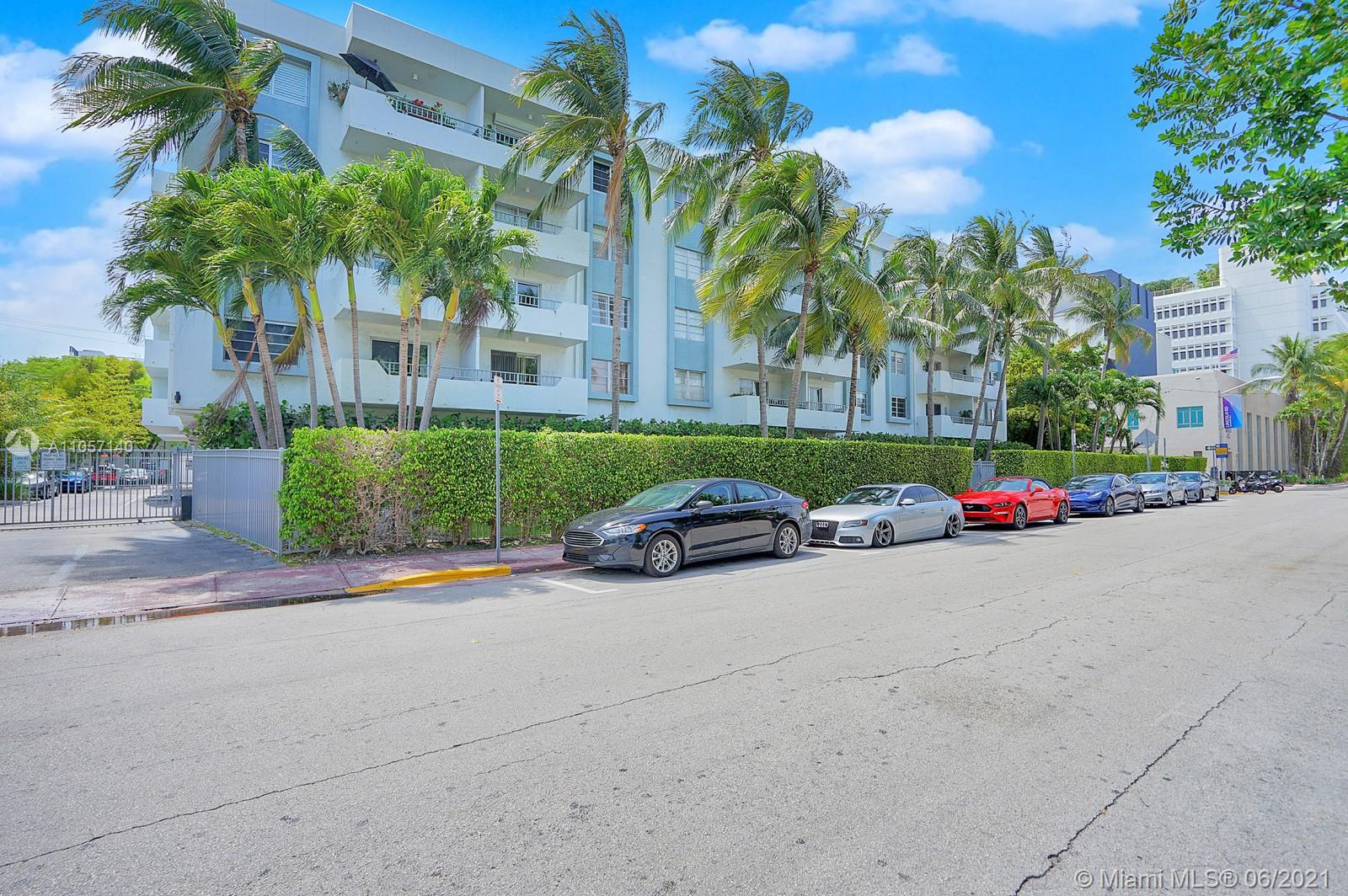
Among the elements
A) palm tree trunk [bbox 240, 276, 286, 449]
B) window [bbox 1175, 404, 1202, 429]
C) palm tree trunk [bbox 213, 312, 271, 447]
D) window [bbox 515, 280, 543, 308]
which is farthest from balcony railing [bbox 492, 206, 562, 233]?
window [bbox 1175, 404, 1202, 429]

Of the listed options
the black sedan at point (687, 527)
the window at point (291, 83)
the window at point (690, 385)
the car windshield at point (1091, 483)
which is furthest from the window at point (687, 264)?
the black sedan at point (687, 527)

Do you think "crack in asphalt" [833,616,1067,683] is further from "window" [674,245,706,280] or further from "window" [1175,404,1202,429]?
"window" [1175,404,1202,429]

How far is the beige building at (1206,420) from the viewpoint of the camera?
56938 millimetres

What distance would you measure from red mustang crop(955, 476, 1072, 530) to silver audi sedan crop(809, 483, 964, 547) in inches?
76.0

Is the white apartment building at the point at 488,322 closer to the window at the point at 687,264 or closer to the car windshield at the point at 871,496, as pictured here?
the window at the point at 687,264

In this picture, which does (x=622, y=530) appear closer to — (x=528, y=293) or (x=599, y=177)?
(x=528, y=293)

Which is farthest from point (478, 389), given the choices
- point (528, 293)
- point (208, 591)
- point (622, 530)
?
point (208, 591)

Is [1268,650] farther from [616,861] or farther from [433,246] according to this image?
[433,246]

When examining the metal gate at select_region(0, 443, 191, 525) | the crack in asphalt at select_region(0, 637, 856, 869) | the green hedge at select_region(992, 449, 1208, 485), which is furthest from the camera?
the green hedge at select_region(992, 449, 1208, 485)

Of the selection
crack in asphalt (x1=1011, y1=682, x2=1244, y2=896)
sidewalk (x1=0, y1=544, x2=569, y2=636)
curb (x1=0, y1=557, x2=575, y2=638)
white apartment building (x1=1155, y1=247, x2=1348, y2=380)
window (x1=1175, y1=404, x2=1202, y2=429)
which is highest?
white apartment building (x1=1155, y1=247, x2=1348, y2=380)

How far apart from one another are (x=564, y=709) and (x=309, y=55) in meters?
26.7

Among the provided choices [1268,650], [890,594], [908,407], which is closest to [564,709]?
[890,594]

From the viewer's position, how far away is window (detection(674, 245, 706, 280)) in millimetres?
Answer: 31562

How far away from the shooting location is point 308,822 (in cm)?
325
